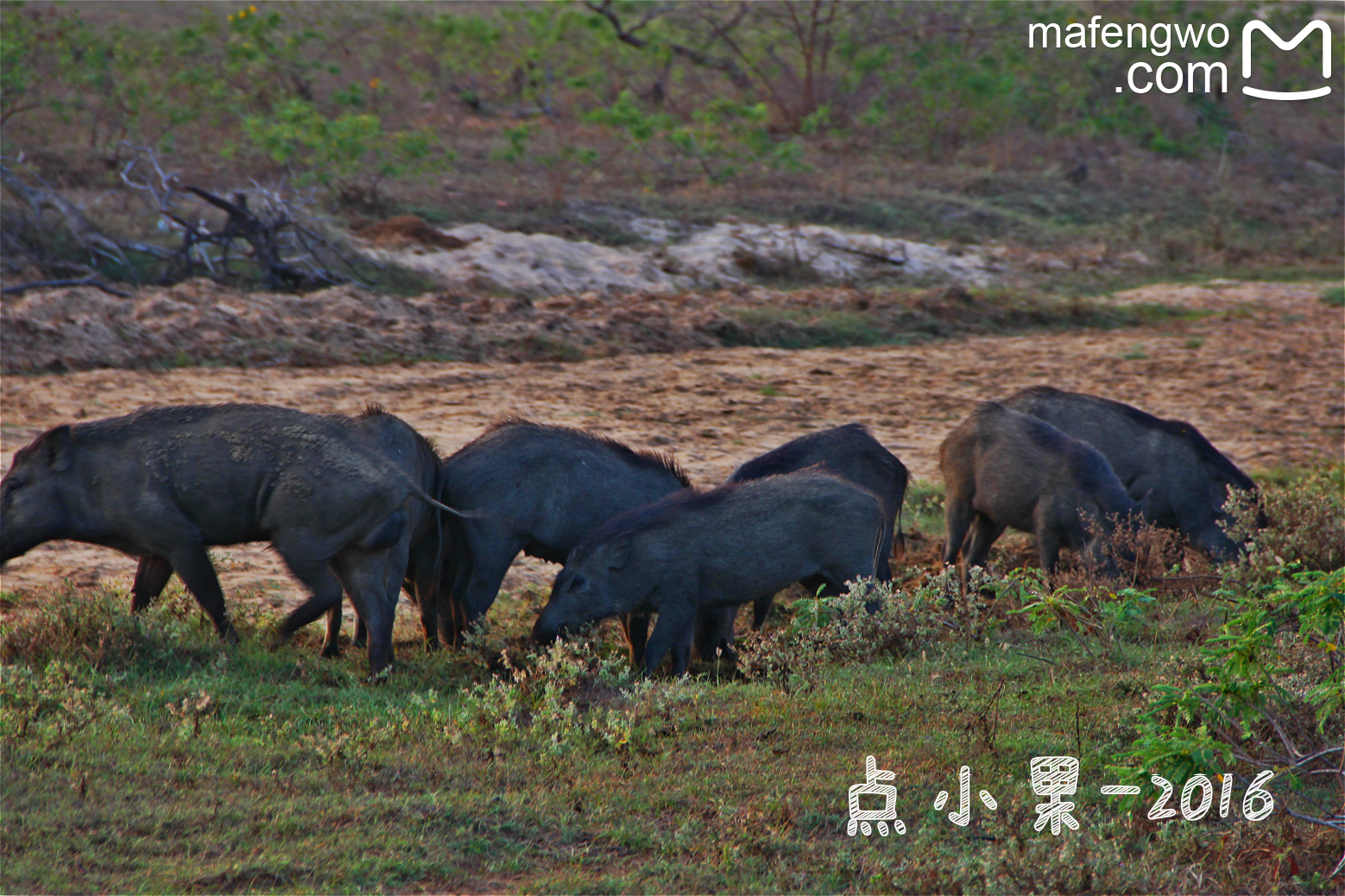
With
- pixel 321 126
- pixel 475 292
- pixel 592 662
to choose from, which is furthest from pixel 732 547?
pixel 321 126

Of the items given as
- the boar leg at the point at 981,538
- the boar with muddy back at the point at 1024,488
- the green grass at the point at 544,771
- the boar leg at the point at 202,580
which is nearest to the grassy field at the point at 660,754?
the green grass at the point at 544,771

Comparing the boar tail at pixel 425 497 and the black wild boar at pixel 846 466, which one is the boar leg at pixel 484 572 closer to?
the boar tail at pixel 425 497

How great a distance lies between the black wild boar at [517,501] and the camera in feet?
23.3

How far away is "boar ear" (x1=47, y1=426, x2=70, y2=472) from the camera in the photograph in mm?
6328

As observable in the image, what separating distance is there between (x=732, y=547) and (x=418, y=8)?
2997 centimetres

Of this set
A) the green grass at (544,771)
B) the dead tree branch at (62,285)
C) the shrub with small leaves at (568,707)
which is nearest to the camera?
the green grass at (544,771)

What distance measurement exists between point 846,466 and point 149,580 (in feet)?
13.0

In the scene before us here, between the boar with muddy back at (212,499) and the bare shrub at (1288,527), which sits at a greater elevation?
the boar with muddy back at (212,499)

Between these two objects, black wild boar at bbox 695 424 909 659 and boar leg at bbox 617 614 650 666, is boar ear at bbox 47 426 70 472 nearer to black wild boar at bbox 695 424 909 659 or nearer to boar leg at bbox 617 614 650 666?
boar leg at bbox 617 614 650 666

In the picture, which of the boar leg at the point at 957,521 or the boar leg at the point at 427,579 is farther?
the boar leg at the point at 957,521

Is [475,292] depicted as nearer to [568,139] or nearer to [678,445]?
[678,445]

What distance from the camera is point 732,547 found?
21.9ft

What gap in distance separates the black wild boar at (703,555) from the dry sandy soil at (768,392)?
1807mm

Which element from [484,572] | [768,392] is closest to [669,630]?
[484,572]
